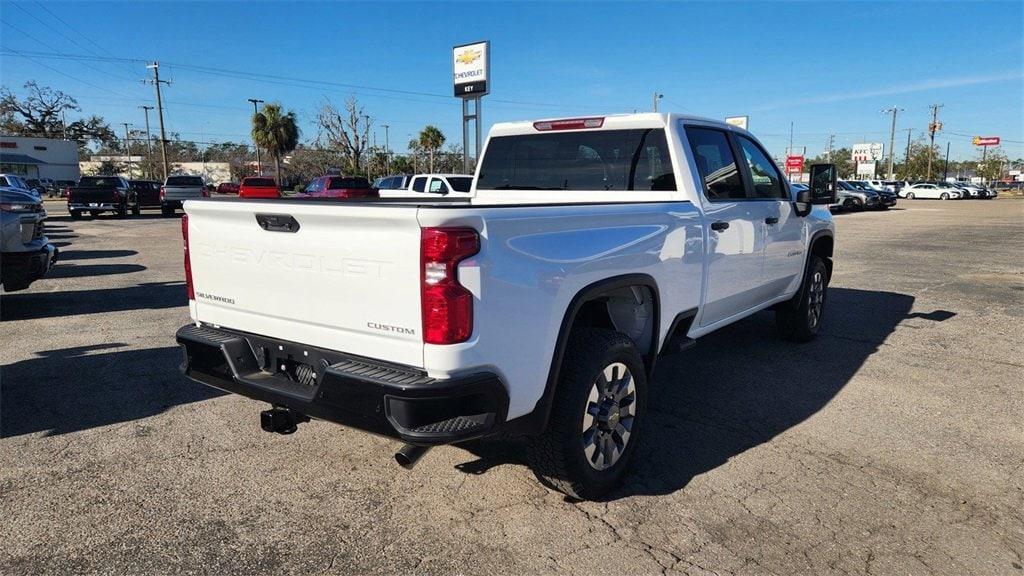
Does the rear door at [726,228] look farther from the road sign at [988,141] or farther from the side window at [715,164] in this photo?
the road sign at [988,141]

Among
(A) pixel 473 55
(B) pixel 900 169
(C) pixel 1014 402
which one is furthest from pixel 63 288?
(B) pixel 900 169

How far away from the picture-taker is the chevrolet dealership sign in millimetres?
33281

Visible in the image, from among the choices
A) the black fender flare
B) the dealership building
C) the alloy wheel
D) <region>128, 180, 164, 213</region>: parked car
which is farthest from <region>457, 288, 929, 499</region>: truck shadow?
the dealership building

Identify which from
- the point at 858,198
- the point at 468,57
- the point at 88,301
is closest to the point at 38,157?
the point at 468,57

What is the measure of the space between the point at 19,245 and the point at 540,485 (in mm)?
6679

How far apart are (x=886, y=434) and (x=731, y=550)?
198 centimetres

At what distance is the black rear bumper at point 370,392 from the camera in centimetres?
254

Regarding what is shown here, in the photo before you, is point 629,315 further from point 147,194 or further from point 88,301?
point 147,194

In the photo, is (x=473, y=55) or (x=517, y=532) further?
(x=473, y=55)

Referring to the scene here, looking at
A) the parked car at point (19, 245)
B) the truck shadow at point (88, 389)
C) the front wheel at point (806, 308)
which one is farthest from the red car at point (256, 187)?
the front wheel at point (806, 308)

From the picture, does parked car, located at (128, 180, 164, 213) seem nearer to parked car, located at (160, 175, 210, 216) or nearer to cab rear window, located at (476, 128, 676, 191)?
parked car, located at (160, 175, 210, 216)

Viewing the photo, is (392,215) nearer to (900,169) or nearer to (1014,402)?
(1014,402)

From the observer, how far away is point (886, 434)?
4207 millimetres

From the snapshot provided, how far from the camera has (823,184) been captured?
5637mm
